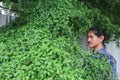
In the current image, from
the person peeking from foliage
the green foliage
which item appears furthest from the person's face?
the green foliage

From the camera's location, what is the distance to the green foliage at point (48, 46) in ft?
8.99

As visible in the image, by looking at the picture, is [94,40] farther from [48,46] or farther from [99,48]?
[48,46]

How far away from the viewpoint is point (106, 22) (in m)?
4.89

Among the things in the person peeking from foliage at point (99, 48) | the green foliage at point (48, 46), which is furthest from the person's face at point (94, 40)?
the green foliage at point (48, 46)

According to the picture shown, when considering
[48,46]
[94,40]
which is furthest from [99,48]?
[48,46]

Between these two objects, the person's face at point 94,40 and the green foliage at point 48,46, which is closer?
the green foliage at point 48,46

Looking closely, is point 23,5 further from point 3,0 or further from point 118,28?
point 118,28

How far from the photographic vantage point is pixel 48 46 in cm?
299

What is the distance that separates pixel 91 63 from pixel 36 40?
569mm

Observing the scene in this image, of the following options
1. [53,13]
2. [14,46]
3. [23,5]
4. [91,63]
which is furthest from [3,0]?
[91,63]

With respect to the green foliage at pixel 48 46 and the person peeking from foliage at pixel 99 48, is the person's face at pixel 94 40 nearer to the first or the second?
the person peeking from foliage at pixel 99 48

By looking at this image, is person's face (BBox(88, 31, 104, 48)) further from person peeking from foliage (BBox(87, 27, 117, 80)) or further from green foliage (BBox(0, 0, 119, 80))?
green foliage (BBox(0, 0, 119, 80))

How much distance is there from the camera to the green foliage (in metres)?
2.74

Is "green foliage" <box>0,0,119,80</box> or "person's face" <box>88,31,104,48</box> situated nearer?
"green foliage" <box>0,0,119,80</box>
